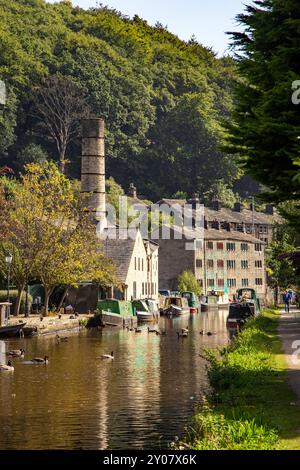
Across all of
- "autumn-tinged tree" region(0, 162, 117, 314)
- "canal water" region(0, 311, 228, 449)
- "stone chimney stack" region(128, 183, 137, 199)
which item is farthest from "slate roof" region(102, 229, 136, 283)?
"stone chimney stack" region(128, 183, 137, 199)

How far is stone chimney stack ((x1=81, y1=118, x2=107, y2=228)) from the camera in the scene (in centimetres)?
9844

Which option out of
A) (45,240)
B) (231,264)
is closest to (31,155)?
(231,264)

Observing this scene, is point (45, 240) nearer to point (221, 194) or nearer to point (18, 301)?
point (18, 301)

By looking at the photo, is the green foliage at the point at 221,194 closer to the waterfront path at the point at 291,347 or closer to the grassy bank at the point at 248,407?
the waterfront path at the point at 291,347

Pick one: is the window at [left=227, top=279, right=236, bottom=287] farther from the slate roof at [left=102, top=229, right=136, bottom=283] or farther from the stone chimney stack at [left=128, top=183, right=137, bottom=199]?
the slate roof at [left=102, top=229, right=136, bottom=283]

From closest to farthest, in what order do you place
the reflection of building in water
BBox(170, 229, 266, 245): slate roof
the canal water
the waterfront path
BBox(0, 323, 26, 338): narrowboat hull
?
the canal water < the reflection of building in water < the waterfront path < BBox(0, 323, 26, 338): narrowboat hull < BBox(170, 229, 266, 245): slate roof

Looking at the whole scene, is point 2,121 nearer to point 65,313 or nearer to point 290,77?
point 65,313

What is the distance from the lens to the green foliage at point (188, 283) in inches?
4715

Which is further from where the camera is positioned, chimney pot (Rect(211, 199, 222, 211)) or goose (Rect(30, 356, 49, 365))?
chimney pot (Rect(211, 199, 222, 211))

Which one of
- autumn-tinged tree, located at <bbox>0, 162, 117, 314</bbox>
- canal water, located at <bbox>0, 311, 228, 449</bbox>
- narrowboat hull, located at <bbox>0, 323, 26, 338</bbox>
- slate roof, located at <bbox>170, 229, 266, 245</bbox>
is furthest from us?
slate roof, located at <bbox>170, 229, 266, 245</bbox>

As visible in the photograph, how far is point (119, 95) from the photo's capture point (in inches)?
6186

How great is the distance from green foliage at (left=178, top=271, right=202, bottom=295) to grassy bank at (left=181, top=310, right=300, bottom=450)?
84.1 m

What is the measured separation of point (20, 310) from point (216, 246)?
68657 mm
